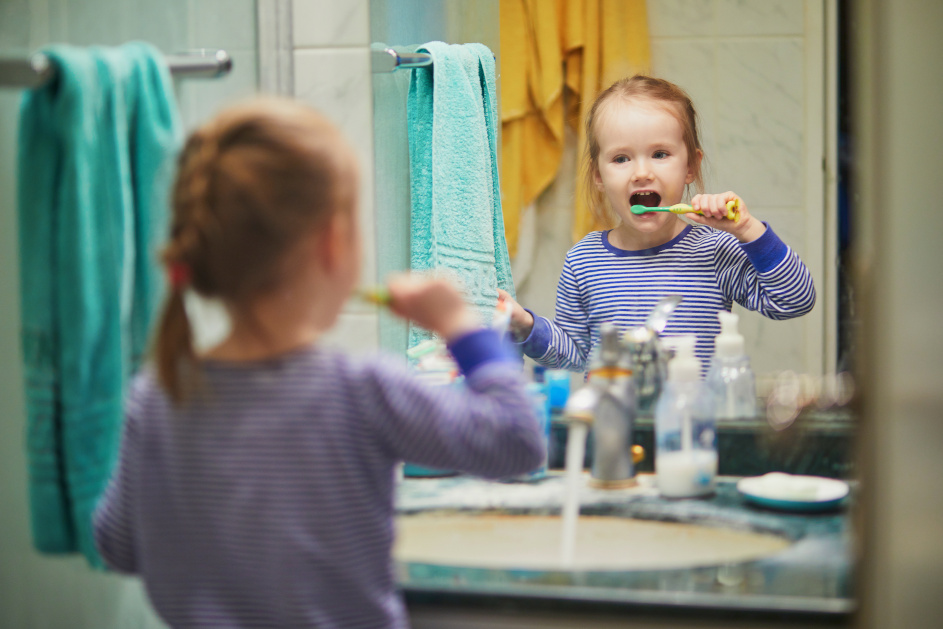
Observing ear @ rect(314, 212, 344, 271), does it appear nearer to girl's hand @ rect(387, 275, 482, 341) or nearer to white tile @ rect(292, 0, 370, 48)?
girl's hand @ rect(387, 275, 482, 341)

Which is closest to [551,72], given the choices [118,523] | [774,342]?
[774,342]

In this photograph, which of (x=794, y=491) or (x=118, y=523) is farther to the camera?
(x=794, y=491)

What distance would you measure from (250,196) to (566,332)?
0.74 meters

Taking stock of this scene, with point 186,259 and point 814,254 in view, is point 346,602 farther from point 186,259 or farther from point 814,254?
point 814,254

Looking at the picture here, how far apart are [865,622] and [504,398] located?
1.25 ft

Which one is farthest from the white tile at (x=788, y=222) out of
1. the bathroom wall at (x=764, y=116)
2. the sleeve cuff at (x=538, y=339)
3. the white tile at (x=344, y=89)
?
the white tile at (x=344, y=89)

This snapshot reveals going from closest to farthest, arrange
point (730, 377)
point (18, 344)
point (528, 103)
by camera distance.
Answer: point (18, 344) < point (730, 377) < point (528, 103)

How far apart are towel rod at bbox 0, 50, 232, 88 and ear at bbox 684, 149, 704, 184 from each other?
65 cm

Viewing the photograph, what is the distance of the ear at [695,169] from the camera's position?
1338 millimetres

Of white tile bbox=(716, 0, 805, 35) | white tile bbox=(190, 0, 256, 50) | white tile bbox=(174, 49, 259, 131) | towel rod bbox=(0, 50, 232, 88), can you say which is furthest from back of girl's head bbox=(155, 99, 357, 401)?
white tile bbox=(716, 0, 805, 35)

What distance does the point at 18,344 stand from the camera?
1083 millimetres

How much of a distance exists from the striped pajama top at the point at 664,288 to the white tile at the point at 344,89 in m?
0.32

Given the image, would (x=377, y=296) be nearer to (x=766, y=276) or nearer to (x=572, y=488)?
(x=572, y=488)

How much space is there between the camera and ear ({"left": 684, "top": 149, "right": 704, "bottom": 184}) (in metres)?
1.34
